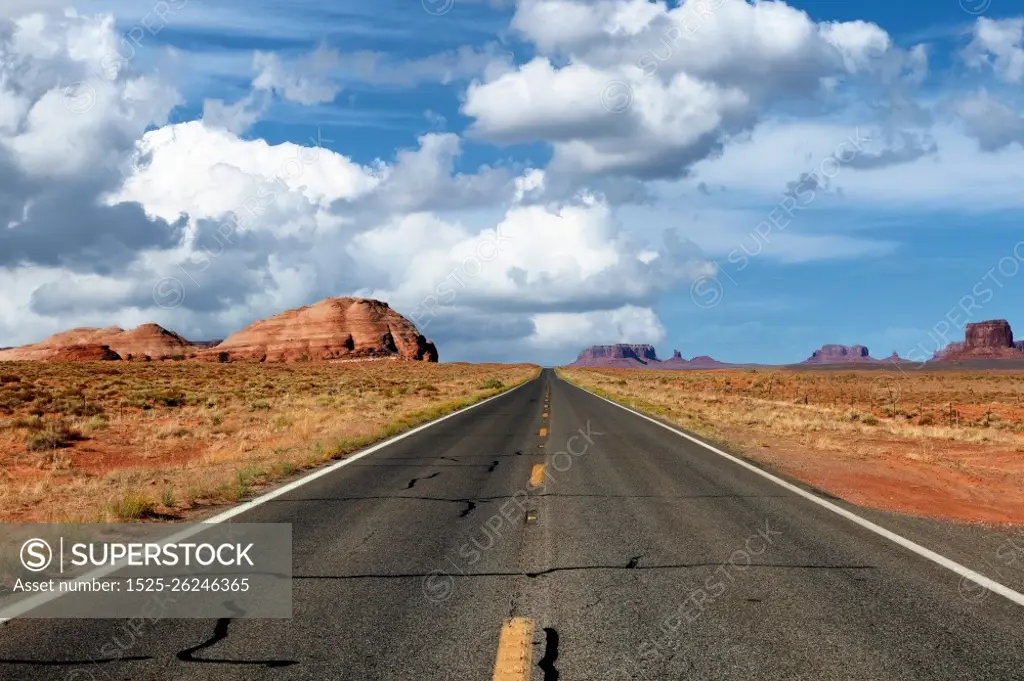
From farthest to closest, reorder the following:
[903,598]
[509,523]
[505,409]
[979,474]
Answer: [505,409], [979,474], [509,523], [903,598]

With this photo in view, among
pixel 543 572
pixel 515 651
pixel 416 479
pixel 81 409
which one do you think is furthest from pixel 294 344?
pixel 515 651

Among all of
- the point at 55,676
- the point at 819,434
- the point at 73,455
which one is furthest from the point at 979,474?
the point at 73,455

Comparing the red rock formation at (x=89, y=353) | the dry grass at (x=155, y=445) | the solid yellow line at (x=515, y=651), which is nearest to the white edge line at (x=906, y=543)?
the solid yellow line at (x=515, y=651)

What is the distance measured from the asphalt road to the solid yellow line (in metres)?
0.07

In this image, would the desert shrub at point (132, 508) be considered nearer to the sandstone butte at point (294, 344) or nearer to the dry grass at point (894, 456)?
the dry grass at point (894, 456)

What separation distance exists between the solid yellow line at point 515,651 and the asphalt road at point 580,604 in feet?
0.22

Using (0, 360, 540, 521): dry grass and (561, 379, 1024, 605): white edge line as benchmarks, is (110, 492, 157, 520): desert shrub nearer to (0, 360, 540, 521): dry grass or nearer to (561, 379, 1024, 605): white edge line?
(0, 360, 540, 521): dry grass

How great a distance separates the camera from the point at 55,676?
14.4ft

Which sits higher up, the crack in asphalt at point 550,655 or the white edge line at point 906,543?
the crack in asphalt at point 550,655

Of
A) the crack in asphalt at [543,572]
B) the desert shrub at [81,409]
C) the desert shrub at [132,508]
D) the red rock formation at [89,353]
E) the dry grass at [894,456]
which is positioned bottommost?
the dry grass at [894,456]

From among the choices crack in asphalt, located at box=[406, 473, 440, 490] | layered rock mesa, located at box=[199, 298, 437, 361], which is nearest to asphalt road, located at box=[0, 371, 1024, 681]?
crack in asphalt, located at box=[406, 473, 440, 490]

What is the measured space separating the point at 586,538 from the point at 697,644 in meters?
3.18

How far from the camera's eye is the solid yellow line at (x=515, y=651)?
4496mm

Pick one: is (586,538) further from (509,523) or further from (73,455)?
(73,455)
